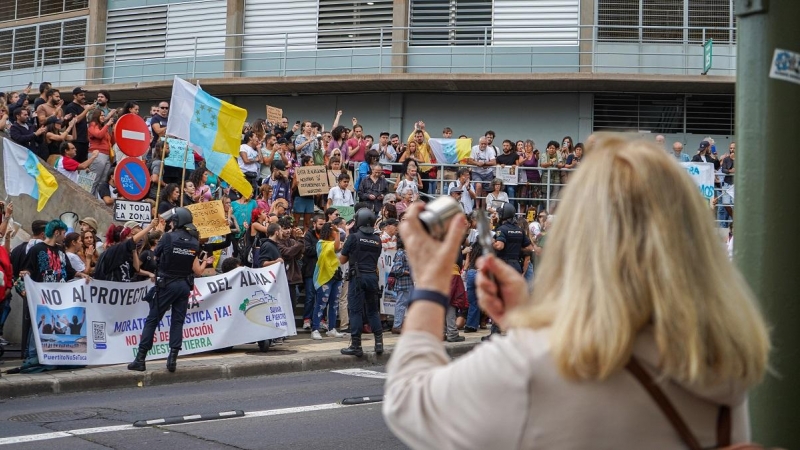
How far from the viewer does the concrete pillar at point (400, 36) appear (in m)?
29.2

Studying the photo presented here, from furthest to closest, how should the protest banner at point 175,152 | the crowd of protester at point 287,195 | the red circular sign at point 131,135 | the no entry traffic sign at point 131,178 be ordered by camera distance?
the protest banner at point 175,152 → the red circular sign at point 131,135 → the no entry traffic sign at point 131,178 → the crowd of protester at point 287,195

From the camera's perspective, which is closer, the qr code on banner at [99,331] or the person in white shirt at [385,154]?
the qr code on banner at [99,331]

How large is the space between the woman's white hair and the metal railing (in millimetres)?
26897

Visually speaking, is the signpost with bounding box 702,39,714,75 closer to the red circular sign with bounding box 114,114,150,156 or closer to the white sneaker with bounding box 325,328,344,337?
the white sneaker with bounding box 325,328,344,337

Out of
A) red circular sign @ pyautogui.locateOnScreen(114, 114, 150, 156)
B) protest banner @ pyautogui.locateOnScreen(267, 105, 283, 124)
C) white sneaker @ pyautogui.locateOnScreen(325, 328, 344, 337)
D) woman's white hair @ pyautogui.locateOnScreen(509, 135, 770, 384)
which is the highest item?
protest banner @ pyautogui.locateOnScreen(267, 105, 283, 124)

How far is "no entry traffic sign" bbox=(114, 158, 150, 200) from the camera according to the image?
606 inches

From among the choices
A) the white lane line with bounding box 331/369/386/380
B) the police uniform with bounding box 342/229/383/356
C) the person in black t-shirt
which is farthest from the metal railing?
the white lane line with bounding box 331/369/386/380

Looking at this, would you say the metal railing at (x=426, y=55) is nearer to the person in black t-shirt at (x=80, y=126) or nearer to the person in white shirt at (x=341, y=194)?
the person in white shirt at (x=341, y=194)

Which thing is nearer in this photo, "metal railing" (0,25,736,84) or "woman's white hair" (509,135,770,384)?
"woman's white hair" (509,135,770,384)

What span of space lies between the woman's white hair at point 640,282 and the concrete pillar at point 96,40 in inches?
1279

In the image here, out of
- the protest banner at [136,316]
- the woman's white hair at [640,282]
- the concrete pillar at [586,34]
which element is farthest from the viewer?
the concrete pillar at [586,34]

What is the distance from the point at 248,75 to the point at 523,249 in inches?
656


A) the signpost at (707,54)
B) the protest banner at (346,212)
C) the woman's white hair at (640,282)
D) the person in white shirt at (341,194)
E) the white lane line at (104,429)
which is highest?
the signpost at (707,54)

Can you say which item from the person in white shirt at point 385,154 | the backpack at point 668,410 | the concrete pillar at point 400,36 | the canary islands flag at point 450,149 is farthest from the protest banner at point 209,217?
the concrete pillar at point 400,36
